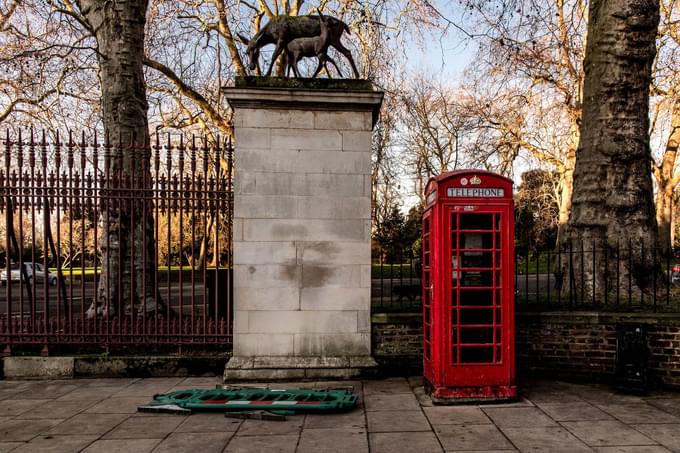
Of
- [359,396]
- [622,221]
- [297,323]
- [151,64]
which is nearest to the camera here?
[359,396]

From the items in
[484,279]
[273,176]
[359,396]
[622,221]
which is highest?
[273,176]

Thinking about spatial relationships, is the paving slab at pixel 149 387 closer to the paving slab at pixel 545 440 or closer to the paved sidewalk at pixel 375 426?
the paved sidewalk at pixel 375 426

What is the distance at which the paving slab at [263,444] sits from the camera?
4.43 metres

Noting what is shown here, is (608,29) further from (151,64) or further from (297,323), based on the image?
(151,64)

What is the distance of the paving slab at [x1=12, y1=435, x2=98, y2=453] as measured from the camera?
14.7 feet

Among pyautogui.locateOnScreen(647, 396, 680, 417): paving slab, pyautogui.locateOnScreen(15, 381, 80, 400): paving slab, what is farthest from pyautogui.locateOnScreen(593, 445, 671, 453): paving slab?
pyautogui.locateOnScreen(15, 381, 80, 400): paving slab

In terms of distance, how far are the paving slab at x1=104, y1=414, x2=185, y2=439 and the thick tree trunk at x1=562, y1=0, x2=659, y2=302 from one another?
557 centimetres

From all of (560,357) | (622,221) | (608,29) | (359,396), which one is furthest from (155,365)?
(608,29)

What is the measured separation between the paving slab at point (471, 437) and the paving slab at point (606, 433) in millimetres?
715

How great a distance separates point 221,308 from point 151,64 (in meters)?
10.00

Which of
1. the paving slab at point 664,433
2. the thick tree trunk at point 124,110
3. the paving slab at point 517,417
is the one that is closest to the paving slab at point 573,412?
the paving slab at point 517,417

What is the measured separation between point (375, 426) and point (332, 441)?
57cm

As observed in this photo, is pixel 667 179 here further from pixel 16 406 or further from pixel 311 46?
pixel 16 406

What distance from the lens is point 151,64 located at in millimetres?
15477
